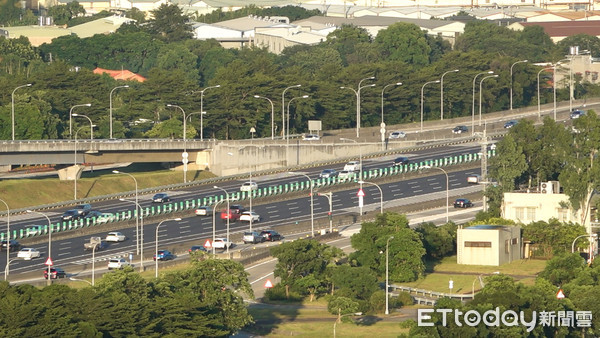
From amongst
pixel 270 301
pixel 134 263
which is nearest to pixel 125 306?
pixel 270 301

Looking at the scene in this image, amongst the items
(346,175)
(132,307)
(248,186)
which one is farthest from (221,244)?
(132,307)

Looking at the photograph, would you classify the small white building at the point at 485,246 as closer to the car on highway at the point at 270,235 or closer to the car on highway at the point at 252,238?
the car on highway at the point at 270,235

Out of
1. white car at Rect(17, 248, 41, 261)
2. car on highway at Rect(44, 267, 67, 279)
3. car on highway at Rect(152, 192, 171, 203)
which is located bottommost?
car on highway at Rect(44, 267, 67, 279)

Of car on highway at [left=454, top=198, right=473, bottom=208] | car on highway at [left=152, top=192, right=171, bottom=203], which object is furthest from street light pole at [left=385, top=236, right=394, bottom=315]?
car on highway at [left=152, top=192, right=171, bottom=203]

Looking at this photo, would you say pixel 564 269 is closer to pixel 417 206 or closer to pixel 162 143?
pixel 417 206

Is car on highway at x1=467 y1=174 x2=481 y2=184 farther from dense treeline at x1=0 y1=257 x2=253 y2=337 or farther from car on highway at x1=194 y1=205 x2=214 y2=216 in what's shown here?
dense treeline at x1=0 y1=257 x2=253 y2=337

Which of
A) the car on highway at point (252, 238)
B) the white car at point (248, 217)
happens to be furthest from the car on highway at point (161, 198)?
the car on highway at point (252, 238)

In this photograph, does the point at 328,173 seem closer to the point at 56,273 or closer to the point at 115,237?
the point at 115,237
